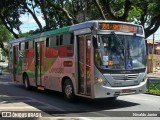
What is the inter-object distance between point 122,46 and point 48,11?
28352 mm

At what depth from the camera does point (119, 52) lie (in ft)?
45.6

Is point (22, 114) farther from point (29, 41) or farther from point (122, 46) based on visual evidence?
point (29, 41)

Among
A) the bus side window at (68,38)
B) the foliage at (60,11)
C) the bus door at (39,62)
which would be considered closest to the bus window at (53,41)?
the bus side window at (68,38)

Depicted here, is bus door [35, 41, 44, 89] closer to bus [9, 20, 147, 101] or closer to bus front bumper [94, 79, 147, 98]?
bus [9, 20, 147, 101]

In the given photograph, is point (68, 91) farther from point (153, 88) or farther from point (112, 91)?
point (153, 88)

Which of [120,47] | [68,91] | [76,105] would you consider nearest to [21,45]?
[68,91]

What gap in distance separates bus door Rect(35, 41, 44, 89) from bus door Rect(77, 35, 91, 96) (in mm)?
4600

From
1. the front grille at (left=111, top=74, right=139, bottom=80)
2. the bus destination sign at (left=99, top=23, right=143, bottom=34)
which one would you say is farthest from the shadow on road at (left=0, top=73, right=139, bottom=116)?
the bus destination sign at (left=99, top=23, right=143, bottom=34)

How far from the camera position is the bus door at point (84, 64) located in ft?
46.1

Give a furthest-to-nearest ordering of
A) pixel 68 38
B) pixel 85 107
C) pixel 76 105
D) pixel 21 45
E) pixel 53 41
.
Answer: pixel 21 45
pixel 53 41
pixel 68 38
pixel 76 105
pixel 85 107

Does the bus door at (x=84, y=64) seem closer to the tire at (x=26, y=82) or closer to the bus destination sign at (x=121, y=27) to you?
the bus destination sign at (x=121, y=27)

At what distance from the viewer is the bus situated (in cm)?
1359

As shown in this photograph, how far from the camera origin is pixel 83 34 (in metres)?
14.6

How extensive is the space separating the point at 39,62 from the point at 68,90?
4.32m
